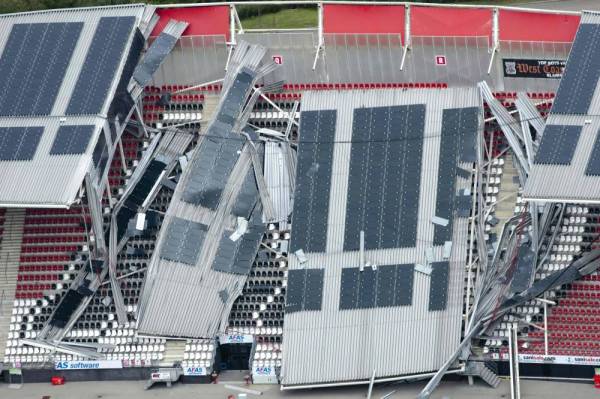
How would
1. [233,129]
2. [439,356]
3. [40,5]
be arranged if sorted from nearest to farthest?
1. [439,356]
2. [233,129]
3. [40,5]

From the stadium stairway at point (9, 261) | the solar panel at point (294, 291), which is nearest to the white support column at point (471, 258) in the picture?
the solar panel at point (294, 291)

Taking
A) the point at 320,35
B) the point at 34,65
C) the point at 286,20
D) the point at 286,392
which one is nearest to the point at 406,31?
the point at 320,35

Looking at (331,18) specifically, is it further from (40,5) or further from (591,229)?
(40,5)

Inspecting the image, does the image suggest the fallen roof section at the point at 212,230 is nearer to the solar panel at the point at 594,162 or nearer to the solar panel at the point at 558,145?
the solar panel at the point at 558,145

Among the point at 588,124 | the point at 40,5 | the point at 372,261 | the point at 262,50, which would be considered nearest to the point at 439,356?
the point at 372,261

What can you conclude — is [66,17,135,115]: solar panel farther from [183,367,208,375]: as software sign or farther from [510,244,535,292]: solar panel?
[510,244,535,292]: solar panel

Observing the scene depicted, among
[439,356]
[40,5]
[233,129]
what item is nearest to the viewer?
[439,356]

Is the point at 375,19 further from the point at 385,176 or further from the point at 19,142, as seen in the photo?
the point at 19,142
